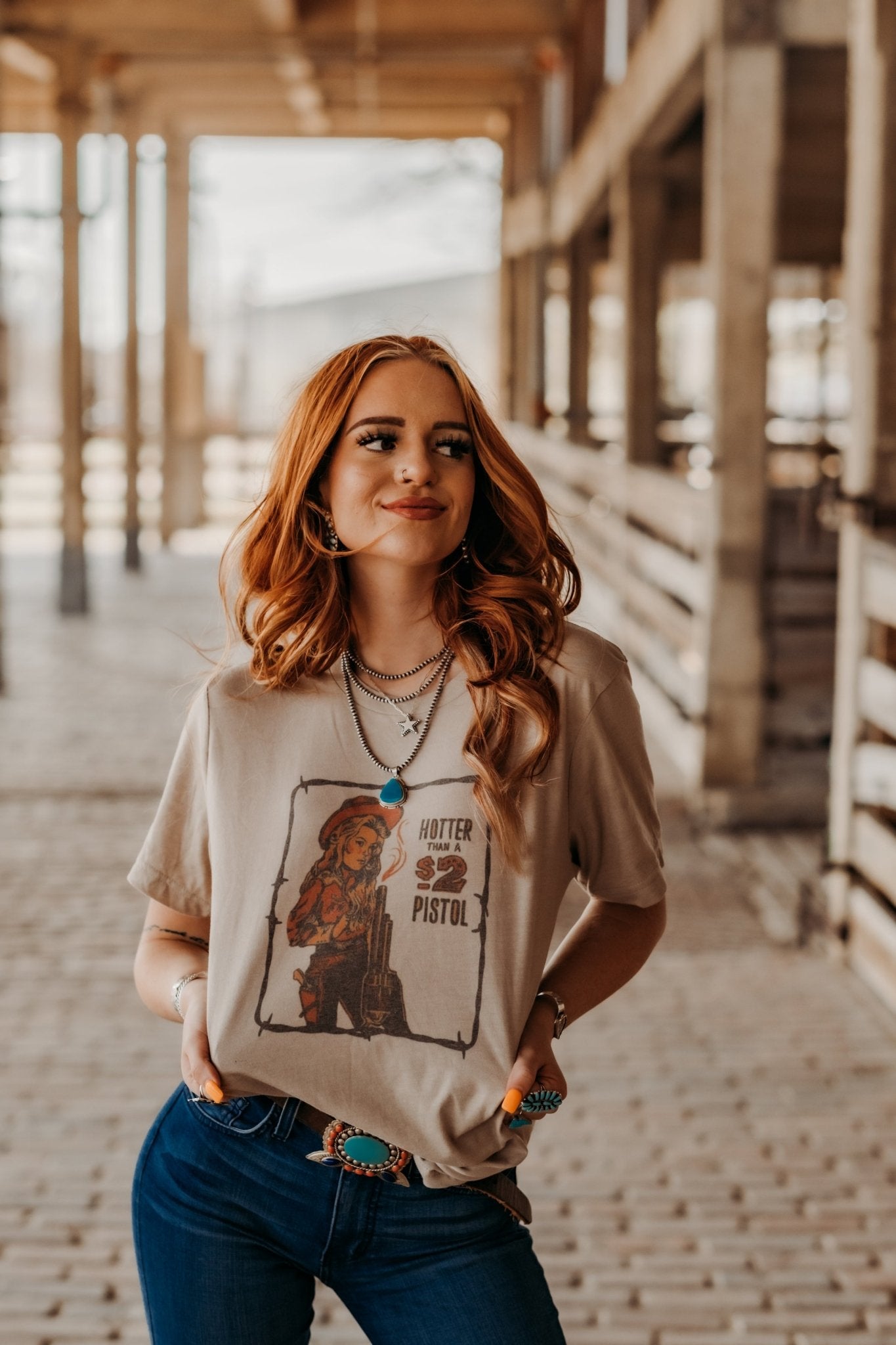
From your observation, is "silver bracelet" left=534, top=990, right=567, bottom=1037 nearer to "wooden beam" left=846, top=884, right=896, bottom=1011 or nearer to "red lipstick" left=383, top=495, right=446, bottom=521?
"red lipstick" left=383, top=495, right=446, bottom=521

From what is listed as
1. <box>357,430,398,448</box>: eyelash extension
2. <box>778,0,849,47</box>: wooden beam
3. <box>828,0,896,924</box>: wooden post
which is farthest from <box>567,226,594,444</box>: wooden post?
<box>357,430,398,448</box>: eyelash extension

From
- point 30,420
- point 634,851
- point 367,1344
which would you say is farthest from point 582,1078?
point 30,420

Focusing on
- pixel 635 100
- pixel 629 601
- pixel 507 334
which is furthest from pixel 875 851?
pixel 507 334

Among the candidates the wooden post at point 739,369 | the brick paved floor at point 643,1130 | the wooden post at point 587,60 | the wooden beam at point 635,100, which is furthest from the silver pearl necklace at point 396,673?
the wooden post at point 587,60

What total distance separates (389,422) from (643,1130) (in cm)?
254

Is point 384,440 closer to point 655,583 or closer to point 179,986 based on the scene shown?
point 179,986

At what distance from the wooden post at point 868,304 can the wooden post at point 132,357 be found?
10.9 metres

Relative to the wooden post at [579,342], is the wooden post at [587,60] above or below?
above

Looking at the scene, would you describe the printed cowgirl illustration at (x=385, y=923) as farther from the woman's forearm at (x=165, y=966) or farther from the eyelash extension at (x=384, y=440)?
the eyelash extension at (x=384, y=440)

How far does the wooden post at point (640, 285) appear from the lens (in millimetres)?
9539

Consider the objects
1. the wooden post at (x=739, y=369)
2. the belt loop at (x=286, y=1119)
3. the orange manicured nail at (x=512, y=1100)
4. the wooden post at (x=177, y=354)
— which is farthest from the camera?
the wooden post at (x=177, y=354)

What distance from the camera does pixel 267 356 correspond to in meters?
39.5

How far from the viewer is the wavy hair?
1.72 meters

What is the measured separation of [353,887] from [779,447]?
9699 mm
